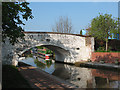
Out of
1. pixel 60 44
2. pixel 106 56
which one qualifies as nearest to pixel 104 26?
pixel 106 56

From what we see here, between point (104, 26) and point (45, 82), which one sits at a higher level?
point (104, 26)

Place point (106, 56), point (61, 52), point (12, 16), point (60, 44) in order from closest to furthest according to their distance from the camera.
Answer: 1. point (12, 16)
2. point (106, 56)
3. point (60, 44)
4. point (61, 52)

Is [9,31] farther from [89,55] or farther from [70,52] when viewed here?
[89,55]

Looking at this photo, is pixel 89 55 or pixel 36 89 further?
pixel 89 55

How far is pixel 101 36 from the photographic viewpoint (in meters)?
21.4

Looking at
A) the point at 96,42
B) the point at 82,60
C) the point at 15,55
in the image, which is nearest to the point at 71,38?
the point at 82,60

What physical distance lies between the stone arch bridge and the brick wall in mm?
1061

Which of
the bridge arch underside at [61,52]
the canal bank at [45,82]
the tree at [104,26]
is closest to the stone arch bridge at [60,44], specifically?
the bridge arch underside at [61,52]

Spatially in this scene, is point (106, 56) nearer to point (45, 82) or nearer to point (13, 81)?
point (45, 82)

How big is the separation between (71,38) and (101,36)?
5595 mm

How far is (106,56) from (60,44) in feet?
24.6

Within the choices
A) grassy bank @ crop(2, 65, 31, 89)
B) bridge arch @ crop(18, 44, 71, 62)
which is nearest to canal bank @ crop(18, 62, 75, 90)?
grassy bank @ crop(2, 65, 31, 89)

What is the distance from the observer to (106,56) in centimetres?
1850

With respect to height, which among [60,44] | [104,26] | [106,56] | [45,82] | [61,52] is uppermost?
[104,26]
